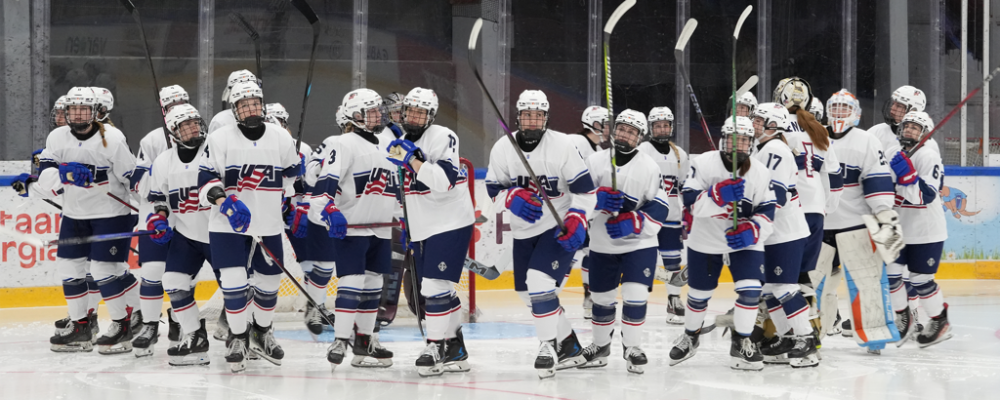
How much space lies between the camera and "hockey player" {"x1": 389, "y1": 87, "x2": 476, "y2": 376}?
174 inches

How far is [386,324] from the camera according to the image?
595 cm

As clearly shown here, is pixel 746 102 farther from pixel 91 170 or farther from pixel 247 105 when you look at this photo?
pixel 91 170

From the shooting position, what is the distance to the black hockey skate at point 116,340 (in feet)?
17.0

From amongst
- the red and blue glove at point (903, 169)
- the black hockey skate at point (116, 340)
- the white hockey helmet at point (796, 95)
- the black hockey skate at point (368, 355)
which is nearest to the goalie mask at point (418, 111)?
the black hockey skate at point (368, 355)

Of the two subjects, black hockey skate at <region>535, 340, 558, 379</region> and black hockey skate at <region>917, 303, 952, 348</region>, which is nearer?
black hockey skate at <region>535, 340, 558, 379</region>

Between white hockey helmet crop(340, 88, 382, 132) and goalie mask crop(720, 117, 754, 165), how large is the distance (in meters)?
1.54

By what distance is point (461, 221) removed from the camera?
14.7ft

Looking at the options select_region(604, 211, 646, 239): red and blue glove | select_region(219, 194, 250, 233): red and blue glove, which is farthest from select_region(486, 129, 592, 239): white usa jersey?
select_region(219, 194, 250, 233): red and blue glove

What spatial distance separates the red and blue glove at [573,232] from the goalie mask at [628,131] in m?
0.43

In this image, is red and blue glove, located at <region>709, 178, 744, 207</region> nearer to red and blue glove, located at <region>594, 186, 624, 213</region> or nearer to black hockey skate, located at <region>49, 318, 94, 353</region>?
red and blue glove, located at <region>594, 186, 624, 213</region>

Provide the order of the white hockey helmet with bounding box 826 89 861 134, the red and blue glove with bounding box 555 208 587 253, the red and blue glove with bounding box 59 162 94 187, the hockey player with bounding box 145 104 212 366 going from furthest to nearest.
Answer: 1. the white hockey helmet with bounding box 826 89 861 134
2. the red and blue glove with bounding box 59 162 94 187
3. the hockey player with bounding box 145 104 212 366
4. the red and blue glove with bounding box 555 208 587 253

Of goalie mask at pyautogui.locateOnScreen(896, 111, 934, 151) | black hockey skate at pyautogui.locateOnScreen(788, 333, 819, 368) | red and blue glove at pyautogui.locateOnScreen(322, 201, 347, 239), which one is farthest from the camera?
goalie mask at pyautogui.locateOnScreen(896, 111, 934, 151)

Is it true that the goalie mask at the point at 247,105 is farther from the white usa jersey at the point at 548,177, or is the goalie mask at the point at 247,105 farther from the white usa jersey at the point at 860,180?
the white usa jersey at the point at 860,180

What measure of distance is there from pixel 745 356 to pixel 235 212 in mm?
2301
